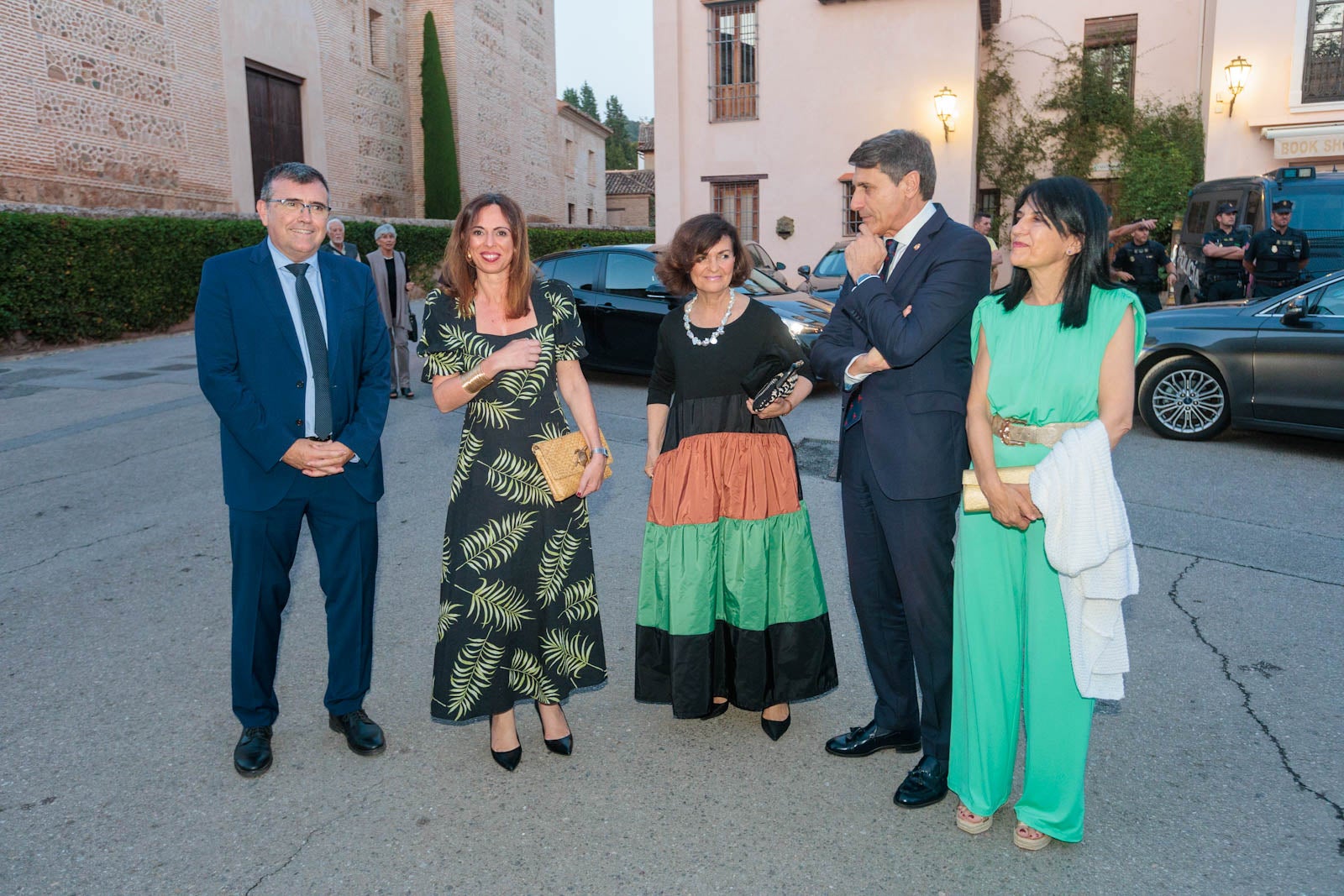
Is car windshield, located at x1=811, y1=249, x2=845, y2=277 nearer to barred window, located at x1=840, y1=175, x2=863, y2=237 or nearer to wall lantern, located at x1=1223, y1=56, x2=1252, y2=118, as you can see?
barred window, located at x1=840, y1=175, x2=863, y2=237

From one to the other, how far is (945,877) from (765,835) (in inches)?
21.2

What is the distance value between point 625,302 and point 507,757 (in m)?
8.10

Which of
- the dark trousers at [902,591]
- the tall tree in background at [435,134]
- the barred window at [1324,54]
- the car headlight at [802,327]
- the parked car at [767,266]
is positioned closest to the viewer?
the dark trousers at [902,591]

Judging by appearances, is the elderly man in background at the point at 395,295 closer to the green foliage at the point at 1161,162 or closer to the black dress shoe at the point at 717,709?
the black dress shoe at the point at 717,709

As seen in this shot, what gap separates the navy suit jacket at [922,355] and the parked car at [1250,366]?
20.3ft

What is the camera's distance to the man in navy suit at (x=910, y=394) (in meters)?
2.94

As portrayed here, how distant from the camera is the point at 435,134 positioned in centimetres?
3008

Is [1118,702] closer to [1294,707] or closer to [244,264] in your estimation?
[1294,707]

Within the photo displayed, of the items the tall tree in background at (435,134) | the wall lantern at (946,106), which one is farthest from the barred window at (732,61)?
the tall tree in background at (435,134)

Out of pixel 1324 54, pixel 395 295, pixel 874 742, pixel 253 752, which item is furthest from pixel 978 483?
pixel 1324 54

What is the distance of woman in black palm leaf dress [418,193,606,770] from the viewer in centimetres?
342

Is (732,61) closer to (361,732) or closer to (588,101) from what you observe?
(361,732)

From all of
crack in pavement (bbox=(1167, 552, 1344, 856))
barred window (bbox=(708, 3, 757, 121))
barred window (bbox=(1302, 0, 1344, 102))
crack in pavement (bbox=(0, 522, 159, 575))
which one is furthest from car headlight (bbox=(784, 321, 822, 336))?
barred window (bbox=(1302, 0, 1344, 102))

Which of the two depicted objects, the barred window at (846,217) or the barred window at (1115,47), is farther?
the barred window at (1115,47)
